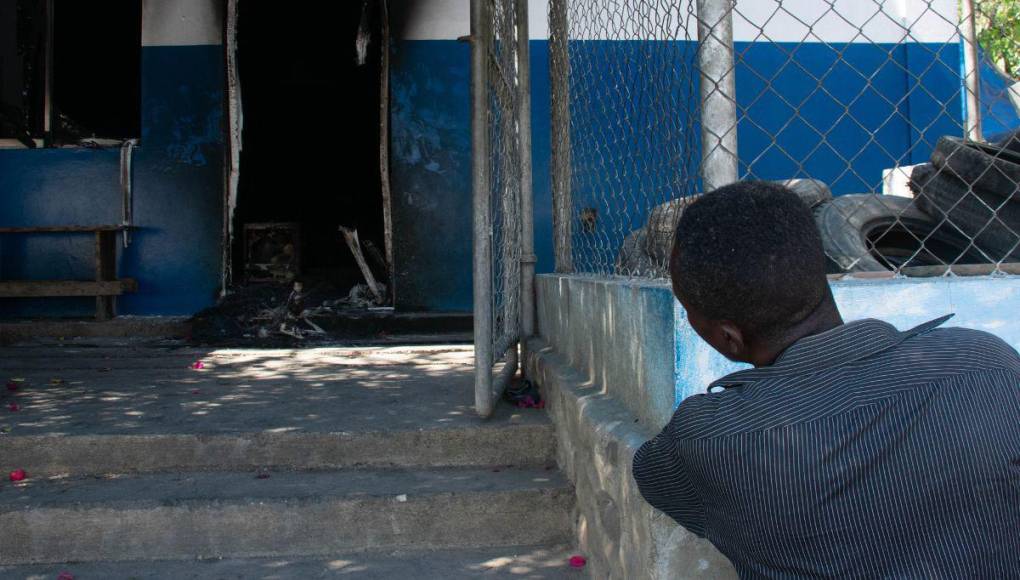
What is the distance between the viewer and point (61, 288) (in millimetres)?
6707

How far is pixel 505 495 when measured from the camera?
3.10m

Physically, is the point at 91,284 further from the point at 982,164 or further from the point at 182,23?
the point at 982,164

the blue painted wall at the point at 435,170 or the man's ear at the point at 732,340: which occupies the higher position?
the blue painted wall at the point at 435,170

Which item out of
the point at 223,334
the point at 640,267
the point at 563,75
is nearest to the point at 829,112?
the point at 563,75

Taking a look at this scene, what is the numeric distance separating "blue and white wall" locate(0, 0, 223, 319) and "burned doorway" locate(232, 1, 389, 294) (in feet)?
2.02

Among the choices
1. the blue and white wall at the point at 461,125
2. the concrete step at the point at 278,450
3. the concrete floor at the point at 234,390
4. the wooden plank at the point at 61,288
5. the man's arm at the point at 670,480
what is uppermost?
the blue and white wall at the point at 461,125

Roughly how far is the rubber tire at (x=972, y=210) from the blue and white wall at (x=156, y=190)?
5.65 metres

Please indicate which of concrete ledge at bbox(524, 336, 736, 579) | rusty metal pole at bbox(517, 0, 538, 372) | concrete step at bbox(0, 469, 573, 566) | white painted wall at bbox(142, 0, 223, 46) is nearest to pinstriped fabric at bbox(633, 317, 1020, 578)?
concrete ledge at bbox(524, 336, 736, 579)

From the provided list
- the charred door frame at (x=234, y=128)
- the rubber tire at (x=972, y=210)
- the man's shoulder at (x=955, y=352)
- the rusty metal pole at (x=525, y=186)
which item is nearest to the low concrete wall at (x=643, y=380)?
the rubber tire at (x=972, y=210)

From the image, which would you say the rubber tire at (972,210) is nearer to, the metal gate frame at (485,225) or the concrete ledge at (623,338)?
the concrete ledge at (623,338)

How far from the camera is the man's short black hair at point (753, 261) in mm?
1197

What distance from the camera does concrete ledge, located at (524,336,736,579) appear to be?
1936 millimetres

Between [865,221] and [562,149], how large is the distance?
1.66m

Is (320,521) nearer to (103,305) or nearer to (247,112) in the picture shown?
(103,305)
